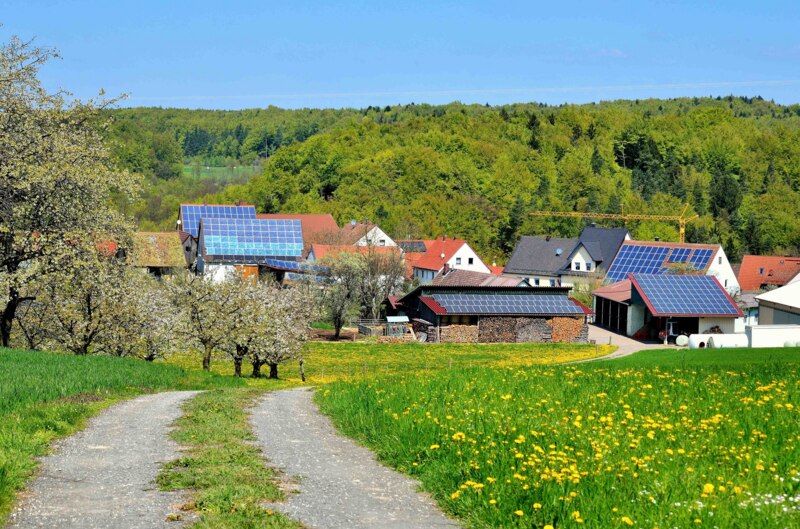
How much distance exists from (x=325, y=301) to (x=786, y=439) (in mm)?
58348

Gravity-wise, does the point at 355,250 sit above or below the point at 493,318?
above

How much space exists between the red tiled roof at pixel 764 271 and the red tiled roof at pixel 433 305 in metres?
38.6

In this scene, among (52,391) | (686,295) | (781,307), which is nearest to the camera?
(52,391)

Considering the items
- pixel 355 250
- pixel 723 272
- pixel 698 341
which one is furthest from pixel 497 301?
pixel 723 272

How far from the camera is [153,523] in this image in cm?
940

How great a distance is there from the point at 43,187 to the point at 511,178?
132 metres

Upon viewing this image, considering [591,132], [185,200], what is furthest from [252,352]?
[591,132]

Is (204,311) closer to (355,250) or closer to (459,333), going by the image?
(459,333)

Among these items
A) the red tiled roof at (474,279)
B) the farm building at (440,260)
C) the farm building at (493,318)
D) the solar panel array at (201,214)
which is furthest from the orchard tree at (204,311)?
the solar panel array at (201,214)

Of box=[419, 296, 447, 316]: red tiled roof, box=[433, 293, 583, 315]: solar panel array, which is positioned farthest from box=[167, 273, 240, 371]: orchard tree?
box=[433, 293, 583, 315]: solar panel array

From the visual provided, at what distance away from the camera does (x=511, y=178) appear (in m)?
156

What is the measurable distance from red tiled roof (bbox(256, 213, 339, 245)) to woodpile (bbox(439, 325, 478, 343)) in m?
44.1

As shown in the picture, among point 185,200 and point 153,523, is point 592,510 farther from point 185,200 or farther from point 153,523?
point 185,200

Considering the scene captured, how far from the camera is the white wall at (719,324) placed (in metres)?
63.4
